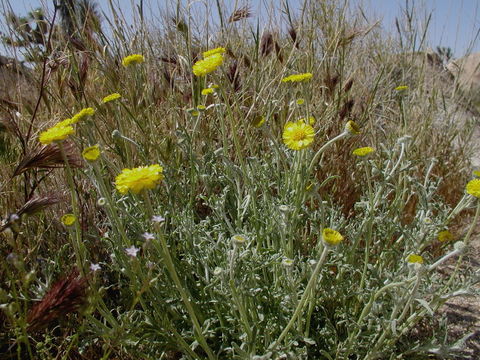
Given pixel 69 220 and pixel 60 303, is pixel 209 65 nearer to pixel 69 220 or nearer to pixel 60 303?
pixel 69 220

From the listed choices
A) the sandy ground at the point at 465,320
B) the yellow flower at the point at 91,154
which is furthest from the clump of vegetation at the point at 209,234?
the sandy ground at the point at 465,320

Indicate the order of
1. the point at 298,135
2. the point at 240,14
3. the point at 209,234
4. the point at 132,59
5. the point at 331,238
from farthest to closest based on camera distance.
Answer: the point at 240,14 → the point at 132,59 → the point at 209,234 → the point at 298,135 → the point at 331,238

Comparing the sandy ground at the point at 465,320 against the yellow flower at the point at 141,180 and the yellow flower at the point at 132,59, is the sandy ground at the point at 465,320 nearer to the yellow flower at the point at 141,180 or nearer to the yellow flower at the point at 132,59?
the yellow flower at the point at 141,180

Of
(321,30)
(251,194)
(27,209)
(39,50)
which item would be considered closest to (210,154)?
(251,194)

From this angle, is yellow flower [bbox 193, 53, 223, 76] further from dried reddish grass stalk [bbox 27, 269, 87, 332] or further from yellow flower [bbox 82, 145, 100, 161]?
dried reddish grass stalk [bbox 27, 269, 87, 332]

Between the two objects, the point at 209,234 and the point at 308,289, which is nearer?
the point at 308,289

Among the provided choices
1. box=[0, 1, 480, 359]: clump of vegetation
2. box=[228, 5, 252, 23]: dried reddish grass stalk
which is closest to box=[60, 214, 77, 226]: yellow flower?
box=[0, 1, 480, 359]: clump of vegetation

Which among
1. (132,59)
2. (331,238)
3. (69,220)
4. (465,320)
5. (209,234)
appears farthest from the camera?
(465,320)

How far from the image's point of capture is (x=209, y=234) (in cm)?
136

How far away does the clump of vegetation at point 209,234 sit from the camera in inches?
42.8

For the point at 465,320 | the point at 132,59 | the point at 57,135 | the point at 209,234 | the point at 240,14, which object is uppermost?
the point at 240,14

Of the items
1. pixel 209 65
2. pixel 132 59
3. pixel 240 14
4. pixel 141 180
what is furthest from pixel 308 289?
pixel 240 14

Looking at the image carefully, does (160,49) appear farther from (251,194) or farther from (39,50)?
(251,194)

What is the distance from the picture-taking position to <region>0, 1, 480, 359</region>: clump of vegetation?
3.56ft
